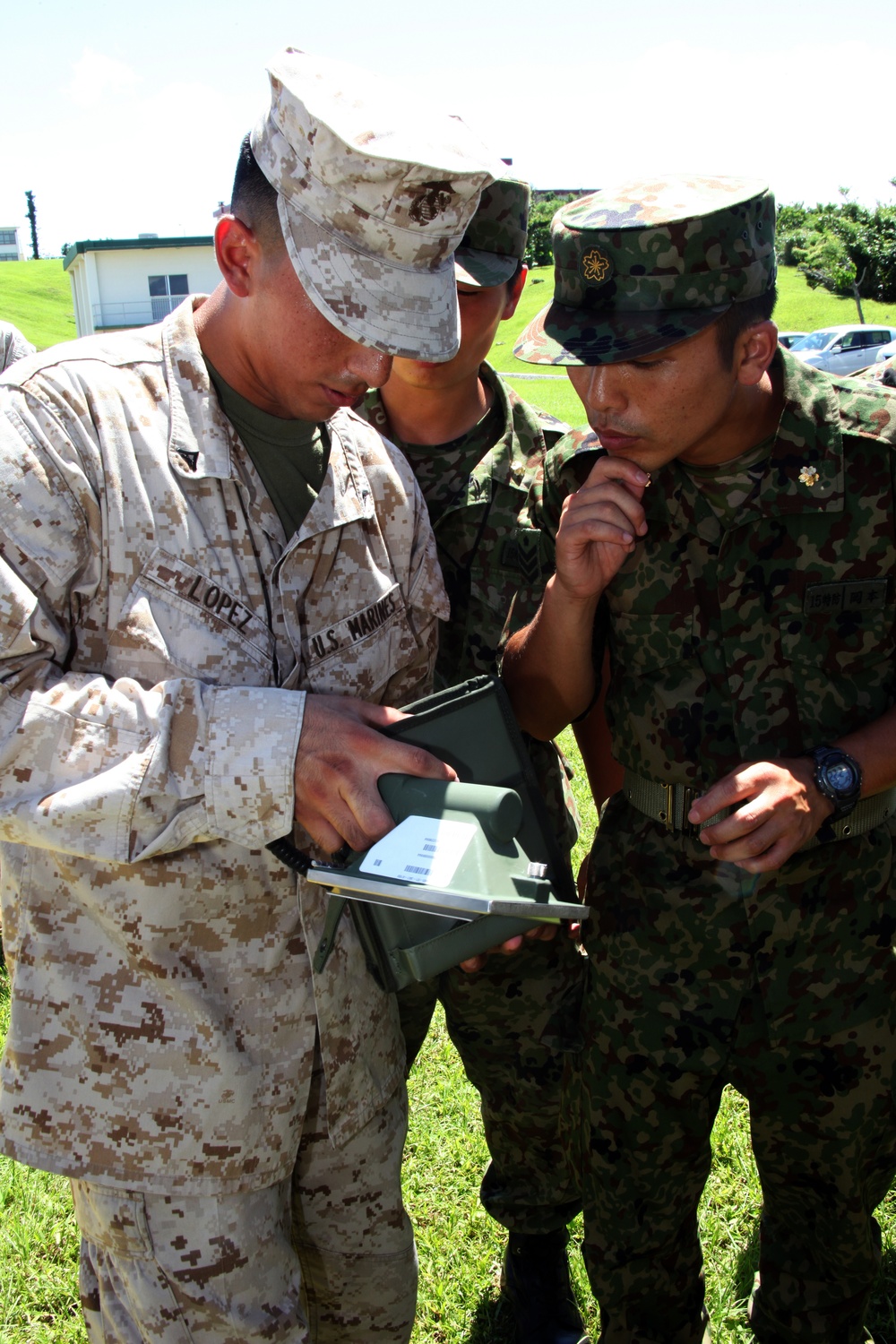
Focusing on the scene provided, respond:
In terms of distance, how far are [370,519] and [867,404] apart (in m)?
1.02

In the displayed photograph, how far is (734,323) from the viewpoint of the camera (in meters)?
2.11

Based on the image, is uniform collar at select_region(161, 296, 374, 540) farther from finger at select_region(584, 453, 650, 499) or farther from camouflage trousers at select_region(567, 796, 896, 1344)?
camouflage trousers at select_region(567, 796, 896, 1344)

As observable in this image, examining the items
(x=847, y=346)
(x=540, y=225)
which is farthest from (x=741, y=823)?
(x=540, y=225)

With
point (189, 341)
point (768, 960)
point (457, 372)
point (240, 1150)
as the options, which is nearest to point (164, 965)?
point (240, 1150)

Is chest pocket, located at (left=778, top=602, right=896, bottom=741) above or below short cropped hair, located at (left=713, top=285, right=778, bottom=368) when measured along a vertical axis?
below

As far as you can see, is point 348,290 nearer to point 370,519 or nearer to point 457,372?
point 370,519

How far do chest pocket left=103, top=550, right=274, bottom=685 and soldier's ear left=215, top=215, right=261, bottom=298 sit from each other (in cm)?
47

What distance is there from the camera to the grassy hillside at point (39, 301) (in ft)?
174

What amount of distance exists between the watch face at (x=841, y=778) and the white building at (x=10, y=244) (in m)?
146

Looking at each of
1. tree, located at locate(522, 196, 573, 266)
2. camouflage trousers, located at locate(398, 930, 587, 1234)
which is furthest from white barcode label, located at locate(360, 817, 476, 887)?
tree, located at locate(522, 196, 573, 266)

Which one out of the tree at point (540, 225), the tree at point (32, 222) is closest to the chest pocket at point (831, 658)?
the tree at point (540, 225)

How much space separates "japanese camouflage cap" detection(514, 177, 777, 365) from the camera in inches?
79.9

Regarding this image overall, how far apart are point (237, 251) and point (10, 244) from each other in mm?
150137

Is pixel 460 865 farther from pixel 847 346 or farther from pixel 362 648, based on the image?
pixel 847 346
